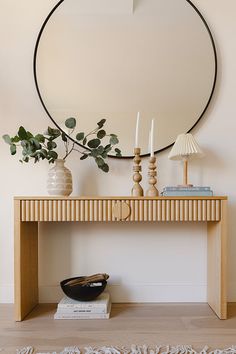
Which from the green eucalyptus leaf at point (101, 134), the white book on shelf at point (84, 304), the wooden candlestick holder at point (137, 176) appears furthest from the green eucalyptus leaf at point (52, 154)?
the white book on shelf at point (84, 304)

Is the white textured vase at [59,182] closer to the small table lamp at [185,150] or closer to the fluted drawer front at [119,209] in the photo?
the fluted drawer front at [119,209]

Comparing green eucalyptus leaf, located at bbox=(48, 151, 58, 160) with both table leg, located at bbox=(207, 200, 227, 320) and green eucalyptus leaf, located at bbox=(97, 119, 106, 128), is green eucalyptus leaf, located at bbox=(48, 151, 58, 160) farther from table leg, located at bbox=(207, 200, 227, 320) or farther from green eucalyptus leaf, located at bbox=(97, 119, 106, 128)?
table leg, located at bbox=(207, 200, 227, 320)

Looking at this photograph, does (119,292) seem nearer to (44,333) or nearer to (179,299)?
(179,299)

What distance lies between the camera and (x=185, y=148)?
1674 millimetres

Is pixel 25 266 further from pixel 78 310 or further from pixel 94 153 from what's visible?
pixel 94 153

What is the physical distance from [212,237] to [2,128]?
1351 mm

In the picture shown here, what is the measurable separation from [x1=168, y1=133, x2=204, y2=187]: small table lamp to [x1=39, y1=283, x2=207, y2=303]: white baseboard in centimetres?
62

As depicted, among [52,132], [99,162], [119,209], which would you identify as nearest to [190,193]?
[119,209]

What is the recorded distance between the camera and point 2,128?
185cm

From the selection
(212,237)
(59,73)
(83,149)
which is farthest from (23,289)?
(59,73)

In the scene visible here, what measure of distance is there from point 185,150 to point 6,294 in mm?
1304

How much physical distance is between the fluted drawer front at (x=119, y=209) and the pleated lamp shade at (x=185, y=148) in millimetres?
273

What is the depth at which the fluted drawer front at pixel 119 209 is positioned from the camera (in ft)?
4.99

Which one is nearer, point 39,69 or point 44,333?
point 44,333
